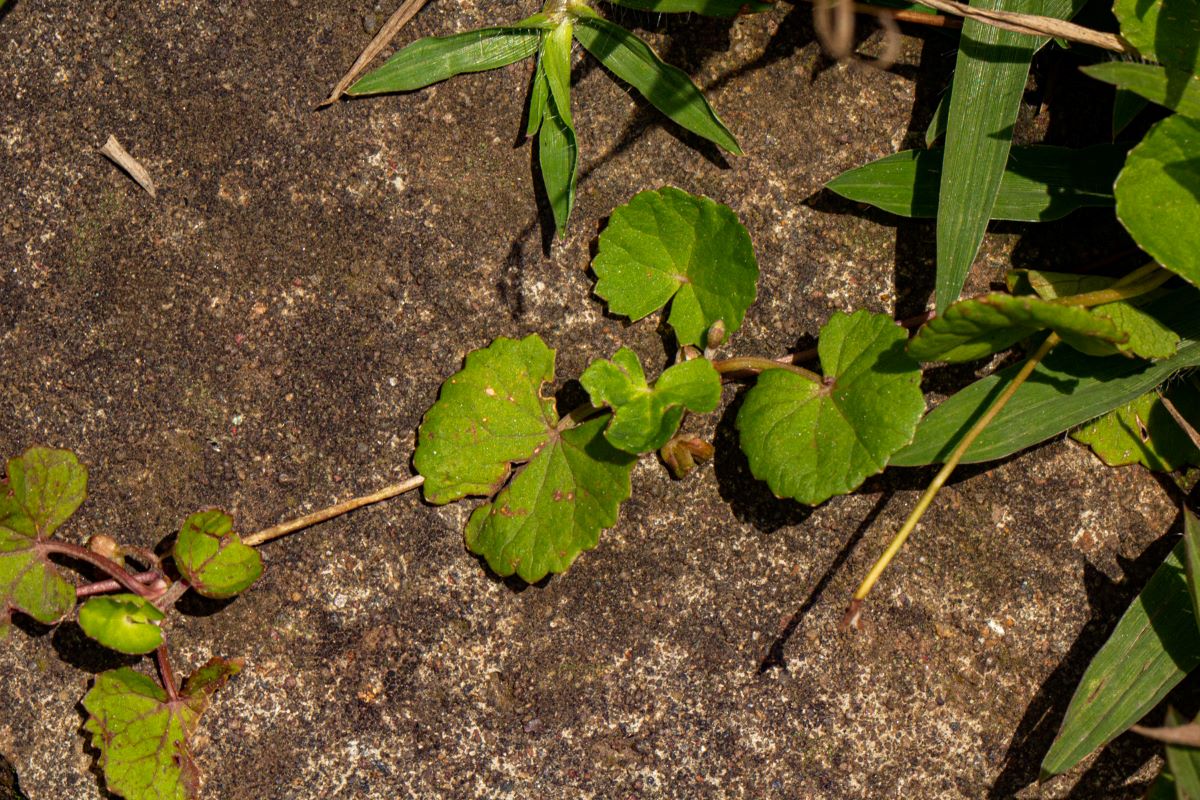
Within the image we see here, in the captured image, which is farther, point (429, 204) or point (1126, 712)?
point (429, 204)

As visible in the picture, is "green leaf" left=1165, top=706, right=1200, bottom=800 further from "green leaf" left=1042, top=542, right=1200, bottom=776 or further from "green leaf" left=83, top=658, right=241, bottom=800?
"green leaf" left=83, top=658, right=241, bottom=800

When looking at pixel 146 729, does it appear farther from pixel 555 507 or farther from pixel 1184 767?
pixel 1184 767

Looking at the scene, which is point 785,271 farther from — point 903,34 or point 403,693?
point 403,693

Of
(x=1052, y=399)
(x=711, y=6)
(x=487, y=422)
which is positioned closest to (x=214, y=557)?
(x=487, y=422)

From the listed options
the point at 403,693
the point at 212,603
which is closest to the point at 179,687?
the point at 212,603

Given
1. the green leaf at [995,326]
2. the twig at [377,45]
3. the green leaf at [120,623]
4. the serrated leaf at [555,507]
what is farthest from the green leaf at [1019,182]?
the green leaf at [120,623]

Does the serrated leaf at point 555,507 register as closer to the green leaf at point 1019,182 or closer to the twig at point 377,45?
the green leaf at point 1019,182
